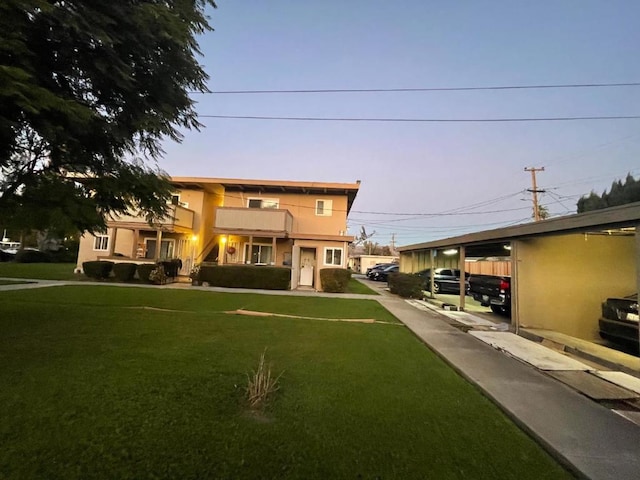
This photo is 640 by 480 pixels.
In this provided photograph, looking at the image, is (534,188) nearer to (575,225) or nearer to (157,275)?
(575,225)

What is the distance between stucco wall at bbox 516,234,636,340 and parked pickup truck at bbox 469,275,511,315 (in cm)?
260

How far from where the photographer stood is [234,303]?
11070 millimetres

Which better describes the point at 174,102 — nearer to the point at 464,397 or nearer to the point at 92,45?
the point at 92,45

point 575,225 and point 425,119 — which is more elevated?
point 425,119

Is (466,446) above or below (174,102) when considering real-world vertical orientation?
below

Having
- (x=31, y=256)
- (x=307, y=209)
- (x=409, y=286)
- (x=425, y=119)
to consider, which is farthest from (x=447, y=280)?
(x=31, y=256)

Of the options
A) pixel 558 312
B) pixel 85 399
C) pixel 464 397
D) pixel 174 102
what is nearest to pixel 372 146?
pixel 558 312

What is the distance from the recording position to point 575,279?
8.73m

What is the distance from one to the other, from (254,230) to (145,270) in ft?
18.3

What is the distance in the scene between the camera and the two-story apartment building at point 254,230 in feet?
56.4

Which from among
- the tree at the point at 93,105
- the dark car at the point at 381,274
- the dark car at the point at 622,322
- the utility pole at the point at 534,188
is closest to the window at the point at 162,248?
the tree at the point at 93,105

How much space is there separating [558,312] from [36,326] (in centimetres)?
1208

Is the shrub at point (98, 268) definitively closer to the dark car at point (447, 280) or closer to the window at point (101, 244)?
the window at point (101, 244)

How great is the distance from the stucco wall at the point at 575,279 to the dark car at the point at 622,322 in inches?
58.6
